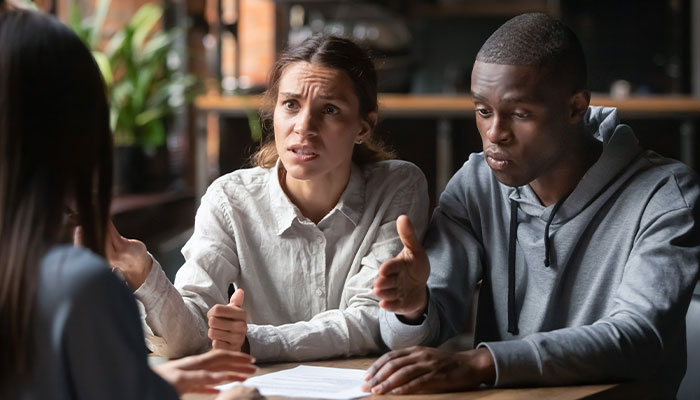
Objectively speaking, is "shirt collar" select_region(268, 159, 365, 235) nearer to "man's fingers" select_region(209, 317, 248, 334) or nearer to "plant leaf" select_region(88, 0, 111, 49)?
"man's fingers" select_region(209, 317, 248, 334)

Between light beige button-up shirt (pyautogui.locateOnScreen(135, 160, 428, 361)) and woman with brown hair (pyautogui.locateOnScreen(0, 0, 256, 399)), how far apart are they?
732 mm

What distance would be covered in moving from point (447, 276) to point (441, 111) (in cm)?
277

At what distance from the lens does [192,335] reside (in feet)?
4.95

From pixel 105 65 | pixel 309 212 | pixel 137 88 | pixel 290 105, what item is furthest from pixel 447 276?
pixel 137 88

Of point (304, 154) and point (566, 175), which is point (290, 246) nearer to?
point (304, 154)

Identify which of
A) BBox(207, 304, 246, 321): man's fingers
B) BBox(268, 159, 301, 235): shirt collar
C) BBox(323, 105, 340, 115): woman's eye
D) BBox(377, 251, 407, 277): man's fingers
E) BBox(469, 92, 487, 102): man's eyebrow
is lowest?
BBox(207, 304, 246, 321): man's fingers

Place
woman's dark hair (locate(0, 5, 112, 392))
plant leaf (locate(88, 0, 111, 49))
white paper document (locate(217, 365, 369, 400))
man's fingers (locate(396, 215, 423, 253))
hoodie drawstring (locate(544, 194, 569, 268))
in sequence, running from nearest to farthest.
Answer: woman's dark hair (locate(0, 5, 112, 392))
white paper document (locate(217, 365, 369, 400))
man's fingers (locate(396, 215, 423, 253))
hoodie drawstring (locate(544, 194, 569, 268))
plant leaf (locate(88, 0, 111, 49))

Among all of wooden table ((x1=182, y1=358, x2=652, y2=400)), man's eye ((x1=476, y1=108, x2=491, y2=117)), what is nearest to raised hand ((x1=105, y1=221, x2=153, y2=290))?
wooden table ((x1=182, y1=358, x2=652, y2=400))

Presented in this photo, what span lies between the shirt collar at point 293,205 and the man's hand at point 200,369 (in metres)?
0.62

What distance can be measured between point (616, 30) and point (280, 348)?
5.86 m

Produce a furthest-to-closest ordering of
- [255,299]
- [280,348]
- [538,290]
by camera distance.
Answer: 1. [255,299]
2. [538,290]
3. [280,348]

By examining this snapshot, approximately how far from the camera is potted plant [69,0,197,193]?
3827mm

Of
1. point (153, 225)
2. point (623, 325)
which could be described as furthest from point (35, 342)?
point (153, 225)

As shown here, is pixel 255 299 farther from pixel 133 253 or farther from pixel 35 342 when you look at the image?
pixel 35 342
